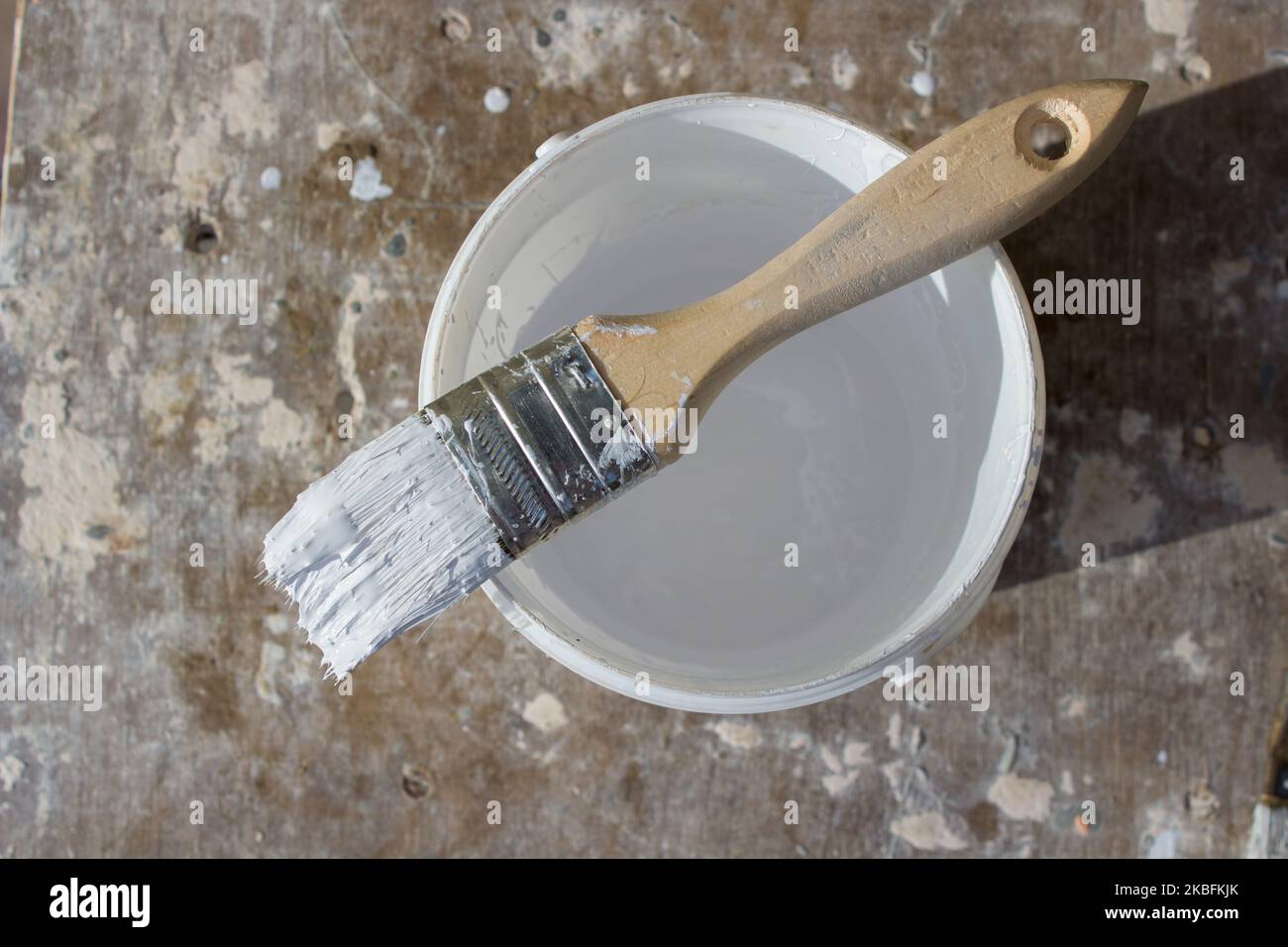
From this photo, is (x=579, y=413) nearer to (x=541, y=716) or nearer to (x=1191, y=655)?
Result: (x=541, y=716)

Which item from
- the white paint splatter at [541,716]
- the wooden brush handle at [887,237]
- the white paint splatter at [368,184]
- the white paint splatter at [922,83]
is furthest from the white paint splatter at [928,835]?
the white paint splatter at [368,184]

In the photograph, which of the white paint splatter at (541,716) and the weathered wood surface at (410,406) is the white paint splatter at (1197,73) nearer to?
the weathered wood surface at (410,406)

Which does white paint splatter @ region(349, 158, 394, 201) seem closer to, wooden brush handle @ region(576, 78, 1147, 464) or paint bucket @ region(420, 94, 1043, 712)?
paint bucket @ region(420, 94, 1043, 712)

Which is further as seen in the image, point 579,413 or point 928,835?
point 928,835

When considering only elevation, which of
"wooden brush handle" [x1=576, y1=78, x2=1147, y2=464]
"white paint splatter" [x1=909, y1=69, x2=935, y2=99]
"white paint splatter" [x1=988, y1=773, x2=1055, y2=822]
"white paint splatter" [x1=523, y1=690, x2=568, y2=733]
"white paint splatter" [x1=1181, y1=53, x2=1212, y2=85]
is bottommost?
"white paint splatter" [x1=988, y1=773, x2=1055, y2=822]

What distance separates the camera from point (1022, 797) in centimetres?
116

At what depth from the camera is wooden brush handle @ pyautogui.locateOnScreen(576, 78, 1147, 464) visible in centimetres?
82

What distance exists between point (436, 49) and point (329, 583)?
70cm

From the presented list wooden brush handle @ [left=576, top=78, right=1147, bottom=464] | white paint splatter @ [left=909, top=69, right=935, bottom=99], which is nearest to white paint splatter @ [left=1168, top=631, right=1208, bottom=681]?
wooden brush handle @ [left=576, top=78, right=1147, bottom=464]

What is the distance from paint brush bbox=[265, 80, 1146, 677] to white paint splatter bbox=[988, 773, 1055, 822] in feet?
2.11

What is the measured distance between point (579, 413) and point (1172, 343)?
0.76 m

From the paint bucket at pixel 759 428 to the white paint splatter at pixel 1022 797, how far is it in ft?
1.06

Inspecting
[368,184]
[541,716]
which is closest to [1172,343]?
[541,716]
